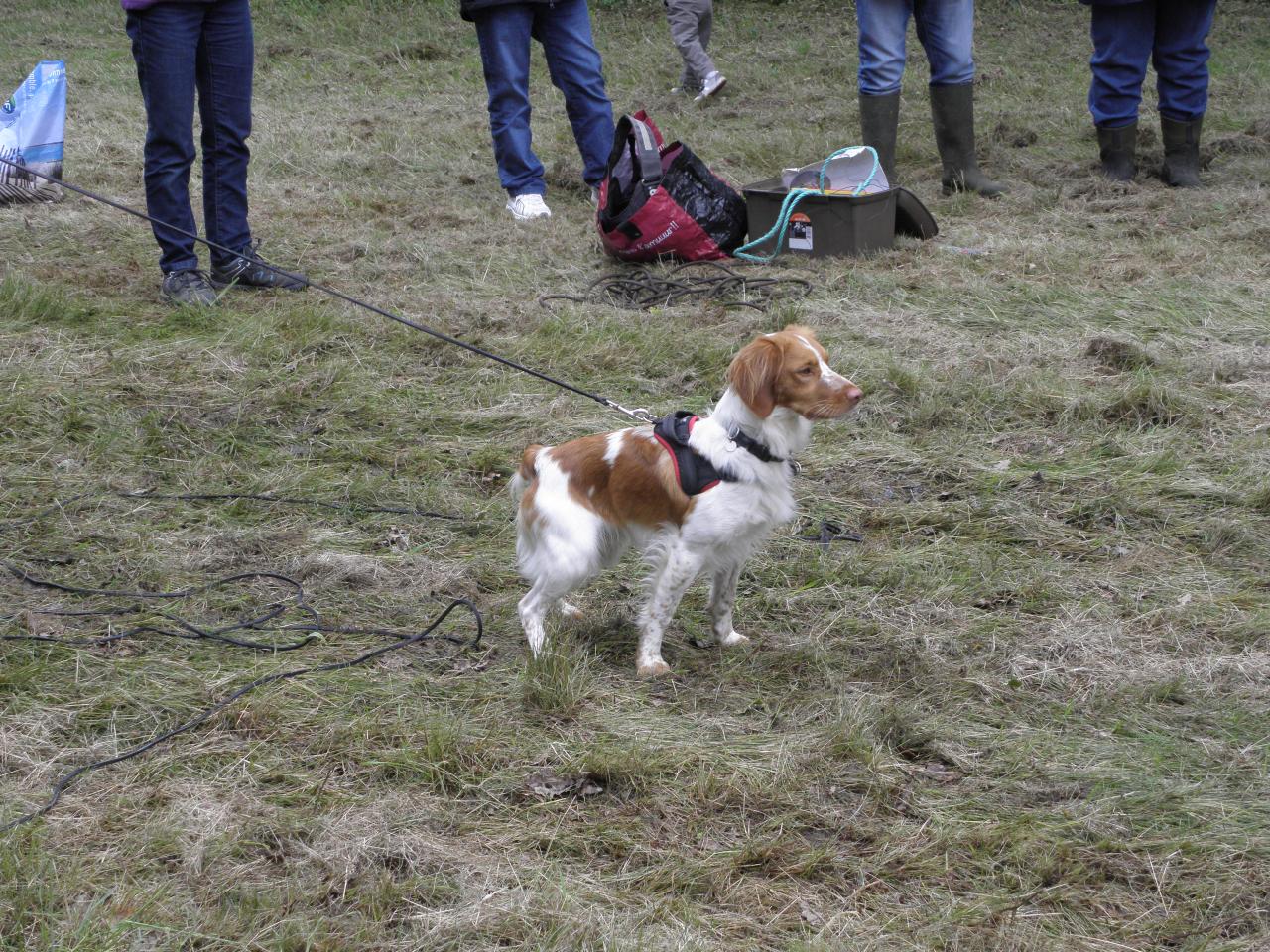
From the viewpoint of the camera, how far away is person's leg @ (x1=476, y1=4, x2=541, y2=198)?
6531mm

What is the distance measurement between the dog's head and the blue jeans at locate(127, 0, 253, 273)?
10.2 ft

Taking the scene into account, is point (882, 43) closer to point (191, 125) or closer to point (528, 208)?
point (528, 208)

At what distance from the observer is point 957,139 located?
6824mm

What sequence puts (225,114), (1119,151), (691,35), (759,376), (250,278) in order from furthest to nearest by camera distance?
(691,35)
(1119,151)
(250,278)
(225,114)
(759,376)

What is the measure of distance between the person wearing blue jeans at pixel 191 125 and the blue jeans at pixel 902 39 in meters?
3.05

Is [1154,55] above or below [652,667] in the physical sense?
above

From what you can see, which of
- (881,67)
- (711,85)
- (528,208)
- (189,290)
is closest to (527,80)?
(528,208)

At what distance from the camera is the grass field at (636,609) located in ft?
6.97

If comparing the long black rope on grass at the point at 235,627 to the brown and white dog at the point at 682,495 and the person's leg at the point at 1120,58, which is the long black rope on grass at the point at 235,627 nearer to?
the brown and white dog at the point at 682,495

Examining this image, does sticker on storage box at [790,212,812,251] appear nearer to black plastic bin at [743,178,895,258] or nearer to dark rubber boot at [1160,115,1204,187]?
black plastic bin at [743,178,895,258]

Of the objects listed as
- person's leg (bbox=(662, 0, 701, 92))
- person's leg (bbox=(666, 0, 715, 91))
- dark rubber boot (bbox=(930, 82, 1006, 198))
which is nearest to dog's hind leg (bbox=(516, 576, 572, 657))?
dark rubber boot (bbox=(930, 82, 1006, 198))

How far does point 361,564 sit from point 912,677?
1415 millimetres

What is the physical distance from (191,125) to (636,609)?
301 centimetres

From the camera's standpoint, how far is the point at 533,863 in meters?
2.19
